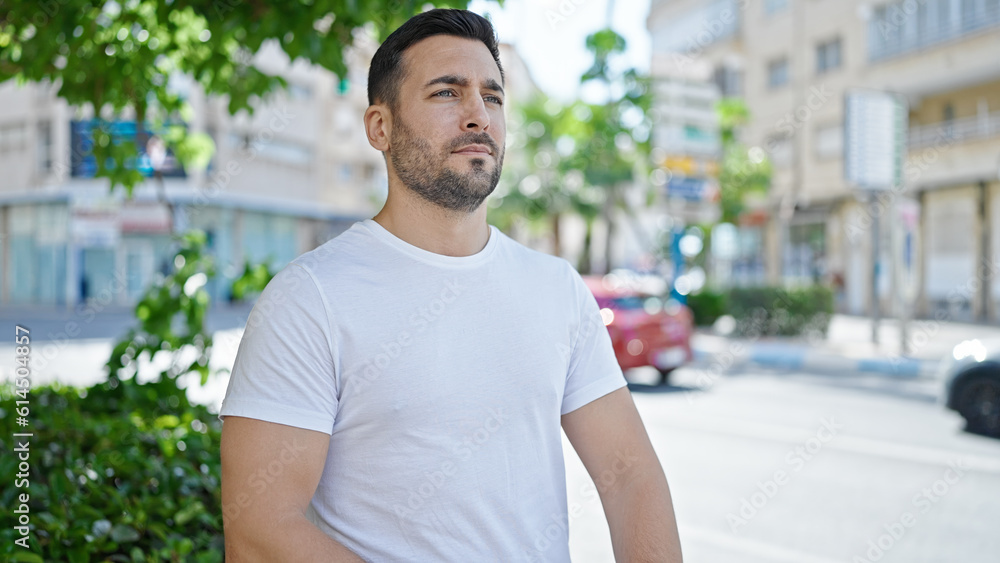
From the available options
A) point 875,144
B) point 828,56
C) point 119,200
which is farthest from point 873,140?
point 119,200

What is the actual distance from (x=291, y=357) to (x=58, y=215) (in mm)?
35308

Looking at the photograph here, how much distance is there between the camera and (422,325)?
1685 mm

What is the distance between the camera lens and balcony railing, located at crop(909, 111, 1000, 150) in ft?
79.2

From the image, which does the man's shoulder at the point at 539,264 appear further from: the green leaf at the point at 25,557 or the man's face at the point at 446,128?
the green leaf at the point at 25,557

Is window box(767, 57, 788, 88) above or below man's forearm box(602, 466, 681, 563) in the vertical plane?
above

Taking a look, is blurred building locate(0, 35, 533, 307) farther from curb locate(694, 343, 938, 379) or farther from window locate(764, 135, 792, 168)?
curb locate(694, 343, 938, 379)

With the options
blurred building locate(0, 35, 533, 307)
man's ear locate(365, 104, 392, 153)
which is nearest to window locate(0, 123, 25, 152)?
blurred building locate(0, 35, 533, 307)

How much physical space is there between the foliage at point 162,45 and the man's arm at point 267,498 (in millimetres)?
2118

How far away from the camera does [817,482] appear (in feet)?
20.6

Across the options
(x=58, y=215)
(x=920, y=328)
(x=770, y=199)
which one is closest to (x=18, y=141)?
(x=58, y=215)

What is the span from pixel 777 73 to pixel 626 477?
31.6 m

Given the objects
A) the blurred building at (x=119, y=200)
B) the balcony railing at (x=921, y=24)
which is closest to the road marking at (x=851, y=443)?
the balcony railing at (x=921, y=24)

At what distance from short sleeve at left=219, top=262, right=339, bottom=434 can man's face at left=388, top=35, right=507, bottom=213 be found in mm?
342

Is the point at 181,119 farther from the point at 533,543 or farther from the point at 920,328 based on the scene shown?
the point at 920,328
